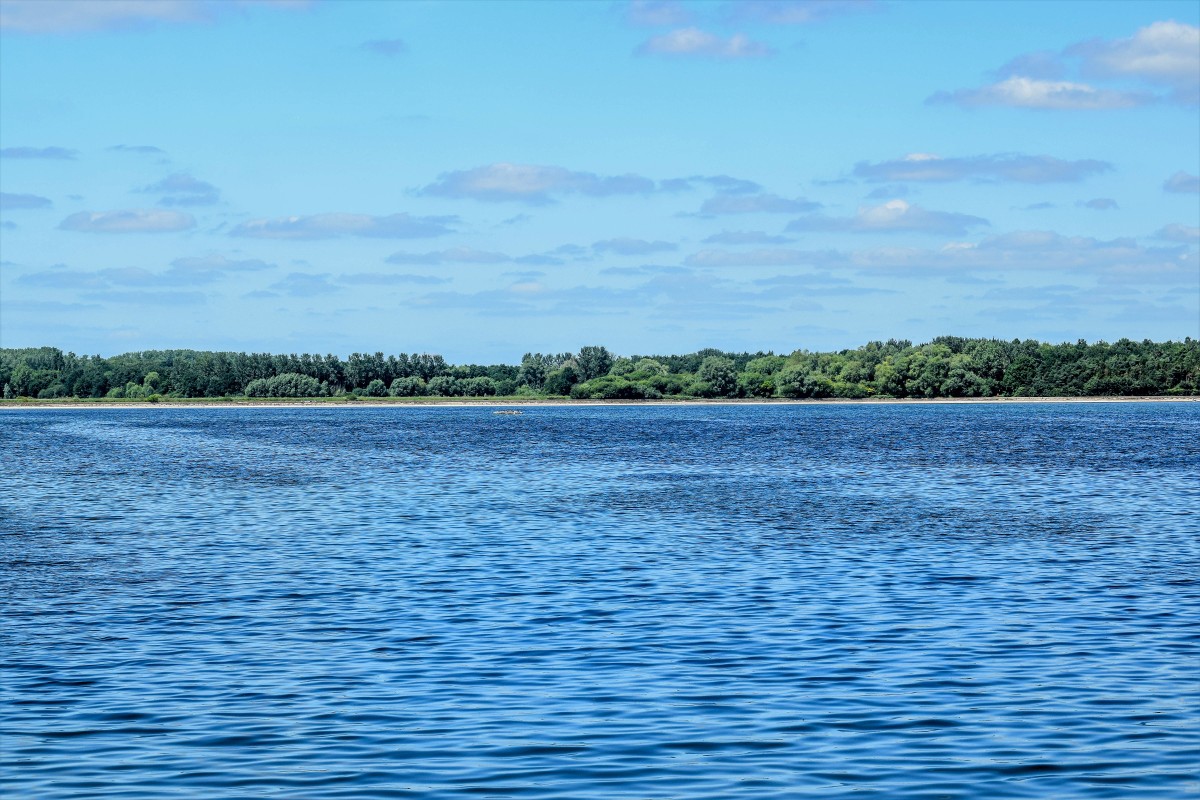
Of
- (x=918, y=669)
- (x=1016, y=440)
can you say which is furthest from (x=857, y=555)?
(x=1016, y=440)

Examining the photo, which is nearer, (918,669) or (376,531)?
(918,669)

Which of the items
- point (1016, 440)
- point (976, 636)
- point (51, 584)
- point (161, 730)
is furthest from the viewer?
point (1016, 440)

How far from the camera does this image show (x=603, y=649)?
22453mm

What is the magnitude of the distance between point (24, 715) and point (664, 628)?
10.7 metres

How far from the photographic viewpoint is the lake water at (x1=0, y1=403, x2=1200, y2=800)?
15.5 m

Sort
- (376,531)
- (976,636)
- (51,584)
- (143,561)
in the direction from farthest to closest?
(376,531) → (143,561) → (51,584) → (976,636)

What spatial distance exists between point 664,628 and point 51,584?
14.6 metres

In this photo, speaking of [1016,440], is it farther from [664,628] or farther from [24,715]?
[24,715]

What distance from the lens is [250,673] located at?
20.7 m

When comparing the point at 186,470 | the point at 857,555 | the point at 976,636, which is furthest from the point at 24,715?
the point at 186,470

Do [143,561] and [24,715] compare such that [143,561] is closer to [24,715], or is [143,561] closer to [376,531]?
[376,531]

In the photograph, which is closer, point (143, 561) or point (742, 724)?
point (742, 724)

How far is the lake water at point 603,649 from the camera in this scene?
1551 centimetres

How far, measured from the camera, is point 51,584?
101ft
